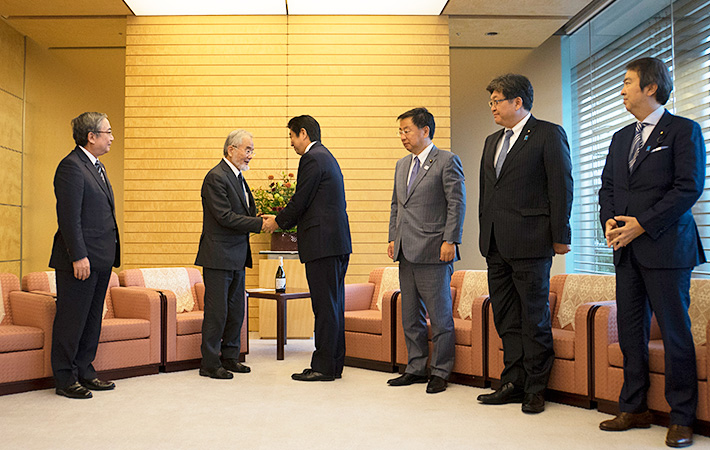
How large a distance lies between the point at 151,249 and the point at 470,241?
13.1 feet

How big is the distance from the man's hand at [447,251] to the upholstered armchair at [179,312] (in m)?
1.83

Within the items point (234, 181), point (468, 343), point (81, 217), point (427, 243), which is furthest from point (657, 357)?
point (81, 217)

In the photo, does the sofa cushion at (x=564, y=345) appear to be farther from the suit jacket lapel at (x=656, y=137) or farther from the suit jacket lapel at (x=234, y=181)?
the suit jacket lapel at (x=234, y=181)

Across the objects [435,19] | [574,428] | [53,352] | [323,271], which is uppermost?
[435,19]

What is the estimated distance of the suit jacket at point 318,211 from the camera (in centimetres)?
413

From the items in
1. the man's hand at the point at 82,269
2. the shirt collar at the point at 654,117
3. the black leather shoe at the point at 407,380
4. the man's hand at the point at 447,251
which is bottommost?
the black leather shoe at the point at 407,380

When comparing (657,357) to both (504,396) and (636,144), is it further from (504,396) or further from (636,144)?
(636,144)

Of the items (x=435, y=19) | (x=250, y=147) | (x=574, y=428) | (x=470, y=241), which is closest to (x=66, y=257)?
(x=250, y=147)

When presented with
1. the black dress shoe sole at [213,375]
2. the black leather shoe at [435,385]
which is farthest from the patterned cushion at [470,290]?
the black dress shoe sole at [213,375]

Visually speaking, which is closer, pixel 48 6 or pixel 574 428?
pixel 574 428

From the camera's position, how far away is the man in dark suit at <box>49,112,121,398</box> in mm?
3691

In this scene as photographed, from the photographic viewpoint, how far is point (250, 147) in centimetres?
446

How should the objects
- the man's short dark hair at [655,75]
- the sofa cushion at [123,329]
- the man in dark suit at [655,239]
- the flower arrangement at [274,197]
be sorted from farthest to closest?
the flower arrangement at [274,197] < the sofa cushion at [123,329] < the man's short dark hair at [655,75] < the man in dark suit at [655,239]

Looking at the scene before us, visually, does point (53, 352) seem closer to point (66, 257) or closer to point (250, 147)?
point (66, 257)
